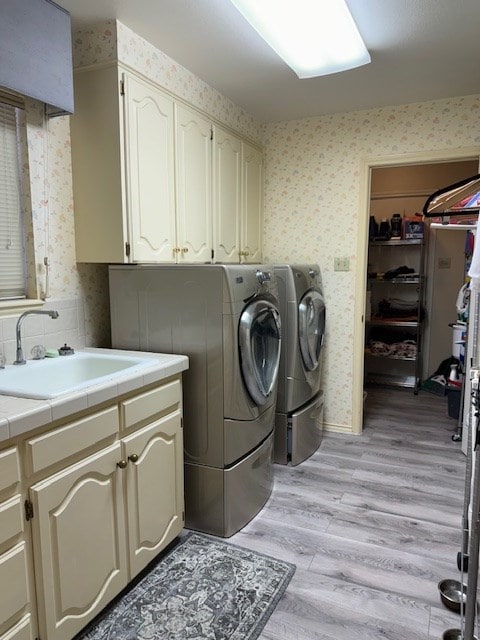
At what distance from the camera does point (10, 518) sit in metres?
1.19

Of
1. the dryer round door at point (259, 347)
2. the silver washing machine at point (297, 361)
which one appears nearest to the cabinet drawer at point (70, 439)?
the dryer round door at point (259, 347)

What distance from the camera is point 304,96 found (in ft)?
9.54

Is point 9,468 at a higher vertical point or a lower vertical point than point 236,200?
lower

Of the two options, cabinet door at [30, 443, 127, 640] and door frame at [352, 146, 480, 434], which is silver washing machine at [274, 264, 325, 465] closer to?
door frame at [352, 146, 480, 434]

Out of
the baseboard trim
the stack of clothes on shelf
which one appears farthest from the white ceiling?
the stack of clothes on shelf

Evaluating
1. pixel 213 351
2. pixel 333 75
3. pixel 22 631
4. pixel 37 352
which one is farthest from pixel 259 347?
pixel 333 75

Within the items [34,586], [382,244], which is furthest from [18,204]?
[382,244]

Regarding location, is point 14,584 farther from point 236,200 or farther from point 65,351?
point 236,200

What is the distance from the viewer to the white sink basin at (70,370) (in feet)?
5.57

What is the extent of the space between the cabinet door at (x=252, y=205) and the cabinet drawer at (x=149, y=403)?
61.5 inches

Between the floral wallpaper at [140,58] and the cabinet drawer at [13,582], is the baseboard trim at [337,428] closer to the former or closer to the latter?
the floral wallpaper at [140,58]

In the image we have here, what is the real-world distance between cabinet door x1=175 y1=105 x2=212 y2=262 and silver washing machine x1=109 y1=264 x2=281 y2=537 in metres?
0.44

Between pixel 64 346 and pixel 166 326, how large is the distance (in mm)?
494

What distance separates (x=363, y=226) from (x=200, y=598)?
8.45ft
